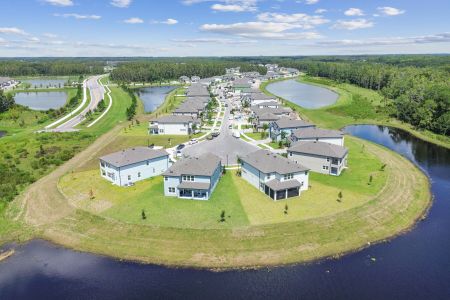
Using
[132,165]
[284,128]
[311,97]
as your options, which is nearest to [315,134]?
[284,128]

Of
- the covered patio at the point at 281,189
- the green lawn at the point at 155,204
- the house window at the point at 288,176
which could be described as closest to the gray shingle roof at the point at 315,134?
the house window at the point at 288,176

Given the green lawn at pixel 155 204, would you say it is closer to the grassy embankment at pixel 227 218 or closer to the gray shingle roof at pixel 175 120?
the grassy embankment at pixel 227 218

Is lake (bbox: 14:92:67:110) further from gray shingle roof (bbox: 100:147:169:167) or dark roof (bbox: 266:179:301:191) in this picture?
dark roof (bbox: 266:179:301:191)

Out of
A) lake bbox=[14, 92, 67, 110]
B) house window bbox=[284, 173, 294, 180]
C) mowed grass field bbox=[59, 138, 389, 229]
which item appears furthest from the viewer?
lake bbox=[14, 92, 67, 110]

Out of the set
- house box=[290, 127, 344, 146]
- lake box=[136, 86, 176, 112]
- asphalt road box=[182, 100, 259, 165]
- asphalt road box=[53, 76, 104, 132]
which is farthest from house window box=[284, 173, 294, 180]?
lake box=[136, 86, 176, 112]

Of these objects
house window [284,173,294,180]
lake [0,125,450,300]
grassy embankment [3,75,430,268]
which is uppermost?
house window [284,173,294,180]

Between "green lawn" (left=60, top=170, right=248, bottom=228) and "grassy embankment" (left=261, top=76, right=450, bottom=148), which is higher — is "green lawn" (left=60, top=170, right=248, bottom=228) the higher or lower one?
the lower one

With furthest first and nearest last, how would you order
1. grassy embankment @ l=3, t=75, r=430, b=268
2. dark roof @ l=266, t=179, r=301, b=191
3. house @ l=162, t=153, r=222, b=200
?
house @ l=162, t=153, r=222, b=200 → dark roof @ l=266, t=179, r=301, b=191 → grassy embankment @ l=3, t=75, r=430, b=268

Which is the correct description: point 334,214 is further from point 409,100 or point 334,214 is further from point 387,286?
point 409,100
